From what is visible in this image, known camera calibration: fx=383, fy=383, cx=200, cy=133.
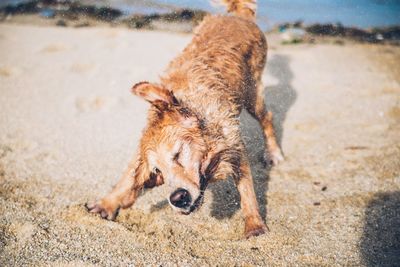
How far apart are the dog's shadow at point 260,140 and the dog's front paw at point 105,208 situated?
1114mm

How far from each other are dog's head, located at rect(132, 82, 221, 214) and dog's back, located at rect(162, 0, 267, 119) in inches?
15.1

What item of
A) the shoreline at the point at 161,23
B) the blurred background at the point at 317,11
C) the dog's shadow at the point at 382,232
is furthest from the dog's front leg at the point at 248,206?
the blurred background at the point at 317,11

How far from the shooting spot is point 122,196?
14.5 feet

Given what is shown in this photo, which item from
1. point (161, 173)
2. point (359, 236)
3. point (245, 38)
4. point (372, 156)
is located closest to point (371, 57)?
point (372, 156)

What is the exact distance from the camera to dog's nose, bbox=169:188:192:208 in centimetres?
342

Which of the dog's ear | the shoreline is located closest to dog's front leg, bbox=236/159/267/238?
the dog's ear

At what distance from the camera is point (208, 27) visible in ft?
17.8

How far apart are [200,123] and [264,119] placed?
7.72 ft

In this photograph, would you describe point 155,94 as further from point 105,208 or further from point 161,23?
point 161,23

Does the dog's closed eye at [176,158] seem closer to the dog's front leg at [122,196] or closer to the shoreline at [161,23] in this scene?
the dog's front leg at [122,196]

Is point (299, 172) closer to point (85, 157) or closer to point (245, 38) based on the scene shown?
point (245, 38)

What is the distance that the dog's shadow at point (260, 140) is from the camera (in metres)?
4.64

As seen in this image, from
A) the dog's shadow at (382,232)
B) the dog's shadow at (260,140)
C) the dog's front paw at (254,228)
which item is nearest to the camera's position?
the dog's shadow at (382,232)

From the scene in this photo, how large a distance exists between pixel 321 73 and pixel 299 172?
4.77 meters
